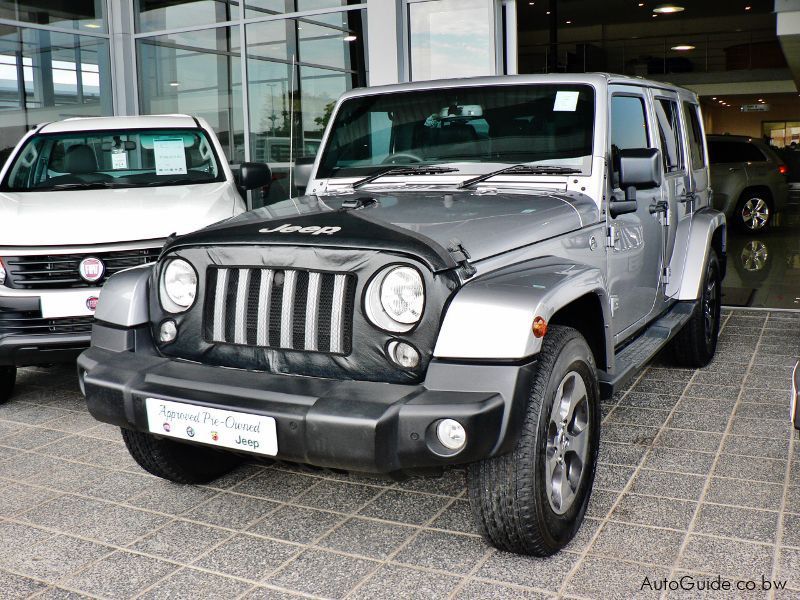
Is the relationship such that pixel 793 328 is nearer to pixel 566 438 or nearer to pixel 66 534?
pixel 566 438

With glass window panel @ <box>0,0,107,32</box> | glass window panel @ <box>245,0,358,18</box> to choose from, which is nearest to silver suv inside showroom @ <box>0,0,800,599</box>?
glass window panel @ <box>245,0,358,18</box>

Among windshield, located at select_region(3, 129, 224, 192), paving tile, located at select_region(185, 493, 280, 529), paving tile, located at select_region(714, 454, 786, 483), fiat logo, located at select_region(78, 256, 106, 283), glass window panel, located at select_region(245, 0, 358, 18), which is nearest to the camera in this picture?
paving tile, located at select_region(185, 493, 280, 529)

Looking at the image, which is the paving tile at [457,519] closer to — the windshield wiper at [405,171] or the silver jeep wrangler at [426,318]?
the silver jeep wrangler at [426,318]

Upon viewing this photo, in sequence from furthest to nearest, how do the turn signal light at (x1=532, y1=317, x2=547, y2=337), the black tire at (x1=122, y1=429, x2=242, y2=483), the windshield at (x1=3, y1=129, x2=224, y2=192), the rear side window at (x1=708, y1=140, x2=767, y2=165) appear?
1. the rear side window at (x1=708, y1=140, x2=767, y2=165)
2. the windshield at (x1=3, y1=129, x2=224, y2=192)
3. the black tire at (x1=122, y1=429, x2=242, y2=483)
4. the turn signal light at (x1=532, y1=317, x2=547, y2=337)

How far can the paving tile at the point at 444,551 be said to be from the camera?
296 cm

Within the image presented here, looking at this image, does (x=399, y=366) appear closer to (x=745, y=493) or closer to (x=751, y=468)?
(x=745, y=493)

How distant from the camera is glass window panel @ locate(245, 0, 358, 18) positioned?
9.48m

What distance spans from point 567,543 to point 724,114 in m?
31.9

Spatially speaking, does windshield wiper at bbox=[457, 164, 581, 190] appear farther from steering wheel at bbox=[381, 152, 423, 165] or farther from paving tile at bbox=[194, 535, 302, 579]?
paving tile at bbox=[194, 535, 302, 579]

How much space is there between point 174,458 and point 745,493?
2.34 metres

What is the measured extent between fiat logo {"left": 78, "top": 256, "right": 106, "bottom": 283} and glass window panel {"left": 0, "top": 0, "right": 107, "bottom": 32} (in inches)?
276

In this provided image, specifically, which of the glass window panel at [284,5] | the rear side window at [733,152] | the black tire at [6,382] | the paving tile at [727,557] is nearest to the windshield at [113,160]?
the black tire at [6,382]

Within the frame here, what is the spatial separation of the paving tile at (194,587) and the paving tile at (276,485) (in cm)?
71

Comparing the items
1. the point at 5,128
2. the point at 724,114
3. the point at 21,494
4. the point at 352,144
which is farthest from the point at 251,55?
the point at 724,114
